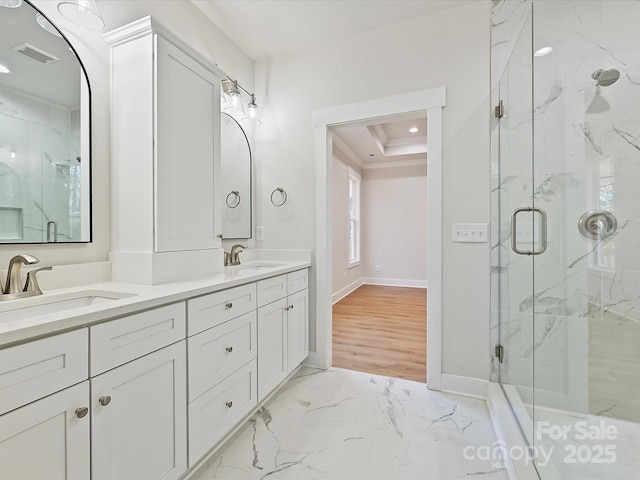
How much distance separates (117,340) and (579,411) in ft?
7.08

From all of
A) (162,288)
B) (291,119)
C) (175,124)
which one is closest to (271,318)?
(162,288)

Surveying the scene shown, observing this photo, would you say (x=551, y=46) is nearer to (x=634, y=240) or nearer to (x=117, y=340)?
(x=634, y=240)

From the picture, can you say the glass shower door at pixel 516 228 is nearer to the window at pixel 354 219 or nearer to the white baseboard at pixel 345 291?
the white baseboard at pixel 345 291

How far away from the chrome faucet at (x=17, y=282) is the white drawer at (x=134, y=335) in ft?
1.41

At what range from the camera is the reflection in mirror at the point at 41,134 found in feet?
3.75

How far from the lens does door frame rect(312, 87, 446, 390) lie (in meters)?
2.05

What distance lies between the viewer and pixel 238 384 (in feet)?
4.98

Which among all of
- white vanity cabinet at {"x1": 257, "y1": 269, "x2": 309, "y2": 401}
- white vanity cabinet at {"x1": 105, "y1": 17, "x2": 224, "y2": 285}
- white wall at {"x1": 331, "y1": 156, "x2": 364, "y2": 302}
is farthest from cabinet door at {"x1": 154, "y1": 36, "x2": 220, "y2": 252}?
white wall at {"x1": 331, "y1": 156, "x2": 364, "y2": 302}

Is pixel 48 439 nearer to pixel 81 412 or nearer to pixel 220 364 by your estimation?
pixel 81 412

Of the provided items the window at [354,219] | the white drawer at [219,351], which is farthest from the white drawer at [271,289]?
the window at [354,219]

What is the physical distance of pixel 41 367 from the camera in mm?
766

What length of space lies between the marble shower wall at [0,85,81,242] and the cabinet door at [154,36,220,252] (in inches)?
14.4

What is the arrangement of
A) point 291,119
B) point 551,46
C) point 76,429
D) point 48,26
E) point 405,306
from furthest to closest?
point 405,306 < point 291,119 < point 551,46 < point 48,26 < point 76,429

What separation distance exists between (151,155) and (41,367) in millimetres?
1016
